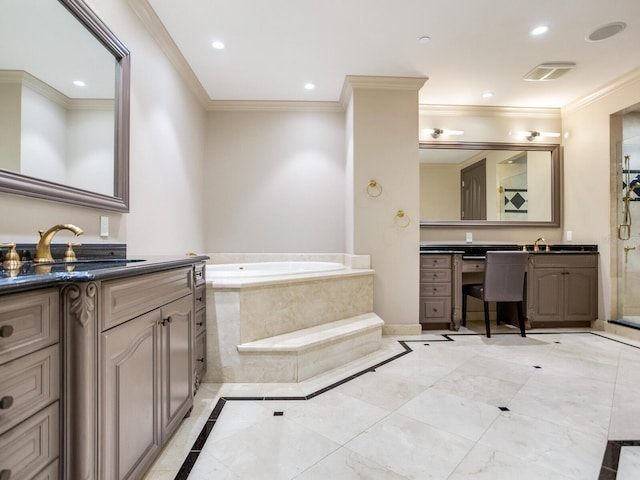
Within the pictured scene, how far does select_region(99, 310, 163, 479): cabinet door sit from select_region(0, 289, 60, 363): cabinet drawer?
0.46 ft

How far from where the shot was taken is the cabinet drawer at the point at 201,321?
184 centimetres

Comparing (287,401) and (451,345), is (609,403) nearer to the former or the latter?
(451,345)

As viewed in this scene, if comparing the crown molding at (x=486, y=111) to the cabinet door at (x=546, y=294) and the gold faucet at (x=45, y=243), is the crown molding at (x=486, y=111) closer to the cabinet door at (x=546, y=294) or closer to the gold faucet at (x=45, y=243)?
the cabinet door at (x=546, y=294)

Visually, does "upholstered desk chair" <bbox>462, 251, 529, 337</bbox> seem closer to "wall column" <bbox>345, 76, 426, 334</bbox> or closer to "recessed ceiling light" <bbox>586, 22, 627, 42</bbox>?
"wall column" <bbox>345, 76, 426, 334</bbox>

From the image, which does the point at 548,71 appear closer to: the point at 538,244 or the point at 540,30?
the point at 540,30

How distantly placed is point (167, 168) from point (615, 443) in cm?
328

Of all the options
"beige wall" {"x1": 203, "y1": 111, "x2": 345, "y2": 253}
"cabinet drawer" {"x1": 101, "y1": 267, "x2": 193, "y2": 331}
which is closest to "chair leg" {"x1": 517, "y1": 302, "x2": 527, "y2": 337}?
"beige wall" {"x1": 203, "y1": 111, "x2": 345, "y2": 253}

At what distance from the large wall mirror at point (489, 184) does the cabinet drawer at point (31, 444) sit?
3.57 meters

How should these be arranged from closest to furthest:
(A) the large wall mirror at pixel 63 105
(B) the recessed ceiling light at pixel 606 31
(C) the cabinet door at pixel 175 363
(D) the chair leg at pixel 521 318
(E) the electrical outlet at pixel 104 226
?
(A) the large wall mirror at pixel 63 105
(C) the cabinet door at pixel 175 363
(E) the electrical outlet at pixel 104 226
(B) the recessed ceiling light at pixel 606 31
(D) the chair leg at pixel 521 318

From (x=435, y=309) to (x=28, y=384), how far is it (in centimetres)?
316

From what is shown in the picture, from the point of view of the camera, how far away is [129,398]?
1028mm

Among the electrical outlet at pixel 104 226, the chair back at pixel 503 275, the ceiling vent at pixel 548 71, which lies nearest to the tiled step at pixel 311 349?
the electrical outlet at pixel 104 226

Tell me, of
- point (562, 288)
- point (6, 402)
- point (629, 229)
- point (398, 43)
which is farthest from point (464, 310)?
point (6, 402)

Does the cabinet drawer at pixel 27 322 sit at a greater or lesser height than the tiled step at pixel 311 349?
greater
